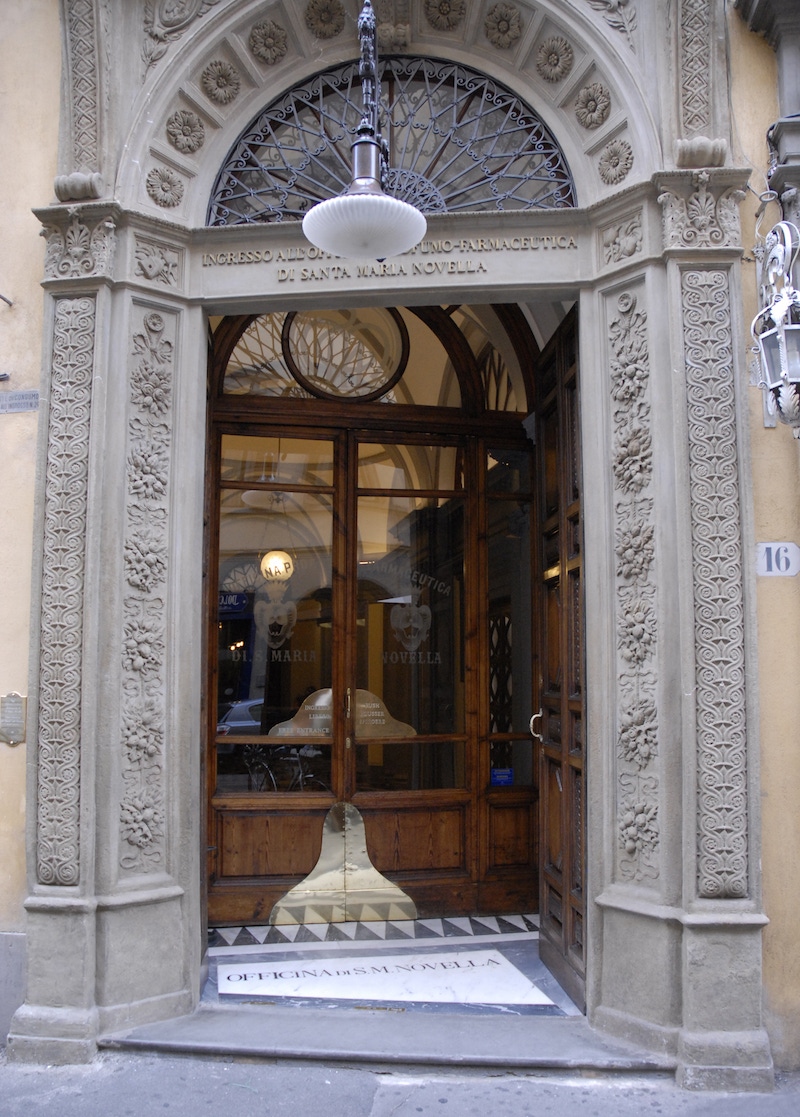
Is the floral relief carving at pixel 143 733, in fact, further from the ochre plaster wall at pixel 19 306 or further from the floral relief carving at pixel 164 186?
the floral relief carving at pixel 164 186

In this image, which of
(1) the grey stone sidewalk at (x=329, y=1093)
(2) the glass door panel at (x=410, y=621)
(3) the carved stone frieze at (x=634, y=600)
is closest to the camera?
(1) the grey stone sidewalk at (x=329, y=1093)

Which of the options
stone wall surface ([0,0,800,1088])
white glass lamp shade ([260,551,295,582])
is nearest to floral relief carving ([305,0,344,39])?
stone wall surface ([0,0,800,1088])

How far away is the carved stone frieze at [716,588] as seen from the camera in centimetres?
458

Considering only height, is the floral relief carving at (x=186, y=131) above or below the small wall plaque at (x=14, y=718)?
above

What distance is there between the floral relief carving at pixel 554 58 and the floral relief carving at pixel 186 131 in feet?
6.60

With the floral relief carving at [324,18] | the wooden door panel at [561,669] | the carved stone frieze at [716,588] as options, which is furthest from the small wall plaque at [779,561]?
the floral relief carving at [324,18]

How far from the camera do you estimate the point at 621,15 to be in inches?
204

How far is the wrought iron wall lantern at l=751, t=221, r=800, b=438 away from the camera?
14.1 feet

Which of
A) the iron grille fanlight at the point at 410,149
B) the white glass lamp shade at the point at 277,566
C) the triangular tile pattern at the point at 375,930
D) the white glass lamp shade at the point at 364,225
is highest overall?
the iron grille fanlight at the point at 410,149

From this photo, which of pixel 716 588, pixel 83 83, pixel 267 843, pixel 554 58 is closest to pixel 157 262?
pixel 83 83

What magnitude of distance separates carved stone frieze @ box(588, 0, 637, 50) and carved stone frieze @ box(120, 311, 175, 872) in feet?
9.90

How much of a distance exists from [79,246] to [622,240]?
298 centimetres

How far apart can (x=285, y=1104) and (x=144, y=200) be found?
15.4ft

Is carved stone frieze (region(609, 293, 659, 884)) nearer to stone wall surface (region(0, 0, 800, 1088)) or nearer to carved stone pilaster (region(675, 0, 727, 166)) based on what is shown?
stone wall surface (region(0, 0, 800, 1088))
